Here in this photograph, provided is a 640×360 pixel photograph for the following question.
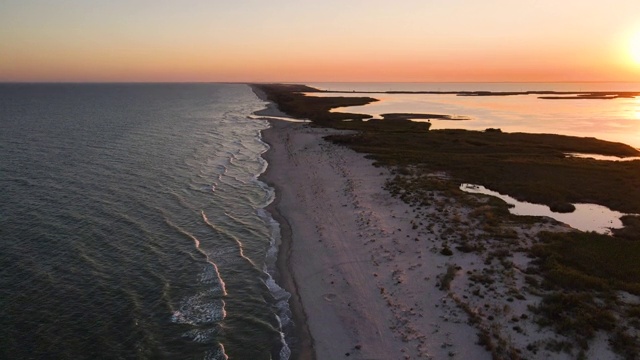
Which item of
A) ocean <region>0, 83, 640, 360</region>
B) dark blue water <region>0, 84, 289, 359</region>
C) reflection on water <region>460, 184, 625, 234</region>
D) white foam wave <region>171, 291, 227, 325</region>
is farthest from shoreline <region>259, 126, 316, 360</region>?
reflection on water <region>460, 184, 625, 234</region>

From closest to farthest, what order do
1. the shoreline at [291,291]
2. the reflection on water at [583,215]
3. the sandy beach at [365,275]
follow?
the sandy beach at [365,275] < the shoreline at [291,291] < the reflection on water at [583,215]

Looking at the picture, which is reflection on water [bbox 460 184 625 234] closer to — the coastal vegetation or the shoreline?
the coastal vegetation

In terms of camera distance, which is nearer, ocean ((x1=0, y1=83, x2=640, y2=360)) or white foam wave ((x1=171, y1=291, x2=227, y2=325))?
ocean ((x1=0, y1=83, x2=640, y2=360))

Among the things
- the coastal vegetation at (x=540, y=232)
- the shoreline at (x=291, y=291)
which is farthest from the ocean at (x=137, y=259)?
the coastal vegetation at (x=540, y=232)

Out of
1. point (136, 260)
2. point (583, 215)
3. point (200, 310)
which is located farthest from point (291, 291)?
point (583, 215)

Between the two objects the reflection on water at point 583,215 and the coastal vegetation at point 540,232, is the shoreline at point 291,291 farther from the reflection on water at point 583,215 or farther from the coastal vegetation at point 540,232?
the reflection on water at point 583,215

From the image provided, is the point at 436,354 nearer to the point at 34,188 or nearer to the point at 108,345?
the point at 108,345
